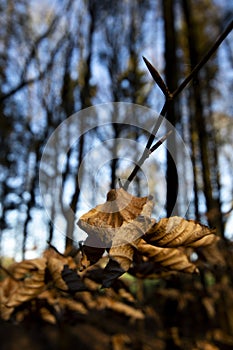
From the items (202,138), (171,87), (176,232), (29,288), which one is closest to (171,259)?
(176,232)

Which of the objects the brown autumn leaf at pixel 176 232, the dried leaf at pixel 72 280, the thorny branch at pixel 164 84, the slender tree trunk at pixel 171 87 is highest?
the slender tree trunk at pixel 171 87

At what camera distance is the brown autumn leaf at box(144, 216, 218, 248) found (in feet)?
1.21

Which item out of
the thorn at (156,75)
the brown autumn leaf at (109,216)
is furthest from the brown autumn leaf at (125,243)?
the thorn at (156,75)

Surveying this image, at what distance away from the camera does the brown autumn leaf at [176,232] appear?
0.37 meters

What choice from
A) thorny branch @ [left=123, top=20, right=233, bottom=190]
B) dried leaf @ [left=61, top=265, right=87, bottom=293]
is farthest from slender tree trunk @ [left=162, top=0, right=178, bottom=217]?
dried leaf @ [left=61, top=265, right=87, bottom=293]

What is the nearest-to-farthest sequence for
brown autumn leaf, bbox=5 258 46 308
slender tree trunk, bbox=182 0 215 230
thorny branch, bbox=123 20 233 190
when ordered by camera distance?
thorny branch, bbox=123 20 233 190 < brown autumn leaf, bbox=5 258 46 308 < slender tree trunk, bbox=182 0 215 230

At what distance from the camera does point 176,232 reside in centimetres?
38

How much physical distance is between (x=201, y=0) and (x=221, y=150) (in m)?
2.36

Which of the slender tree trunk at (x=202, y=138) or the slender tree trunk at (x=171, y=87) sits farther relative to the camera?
the slender tree trunk at (x=202, y=138)

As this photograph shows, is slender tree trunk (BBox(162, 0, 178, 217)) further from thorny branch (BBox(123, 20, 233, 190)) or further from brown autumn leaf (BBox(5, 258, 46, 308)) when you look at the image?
brown autumn leaf (BBox(5, 258, 46, 308))

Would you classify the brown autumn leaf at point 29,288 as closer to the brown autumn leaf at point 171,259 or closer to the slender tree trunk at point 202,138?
the brown autumn leaf at point 171,259

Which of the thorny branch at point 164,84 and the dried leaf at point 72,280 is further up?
the thorny branch at point 164,84

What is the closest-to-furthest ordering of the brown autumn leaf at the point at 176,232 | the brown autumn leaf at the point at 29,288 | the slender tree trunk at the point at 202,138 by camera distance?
→ the brown autumn leaf at the point at 176,232, the brown autumn leaf at the point at 29,288, the slender tree trunk at the point at 202,138

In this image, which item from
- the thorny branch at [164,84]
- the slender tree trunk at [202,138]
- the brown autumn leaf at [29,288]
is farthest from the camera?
the slender tree trunk at [202,138]
